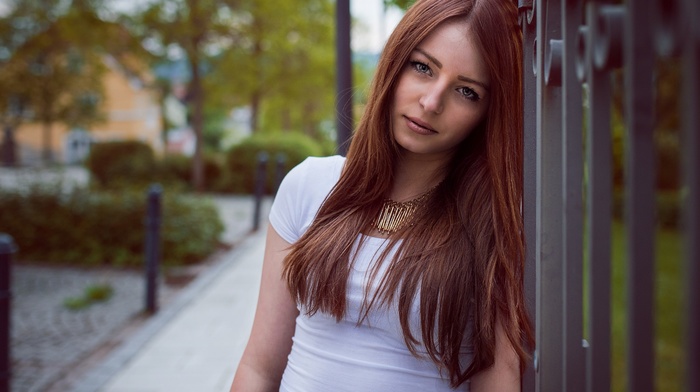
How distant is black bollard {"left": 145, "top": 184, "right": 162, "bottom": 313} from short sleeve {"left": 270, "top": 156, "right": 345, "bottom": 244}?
4.95 metres

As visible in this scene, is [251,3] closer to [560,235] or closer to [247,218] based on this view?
[247,218]

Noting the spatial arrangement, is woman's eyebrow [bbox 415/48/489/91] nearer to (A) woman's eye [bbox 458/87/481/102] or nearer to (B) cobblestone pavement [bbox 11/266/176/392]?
(A) woman's eye [bbox 458/87/481/102]

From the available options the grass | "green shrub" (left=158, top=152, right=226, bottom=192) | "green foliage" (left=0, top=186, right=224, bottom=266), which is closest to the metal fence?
the grass

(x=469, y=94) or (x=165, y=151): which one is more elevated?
(x=165, y=151)

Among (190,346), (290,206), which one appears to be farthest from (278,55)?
(290,206)

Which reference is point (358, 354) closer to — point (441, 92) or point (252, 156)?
point (441, 92)

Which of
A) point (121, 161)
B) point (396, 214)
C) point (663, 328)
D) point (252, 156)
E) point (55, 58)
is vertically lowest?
point (663, 328)

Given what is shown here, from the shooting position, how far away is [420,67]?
1755 millimetres

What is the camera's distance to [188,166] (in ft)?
69.2

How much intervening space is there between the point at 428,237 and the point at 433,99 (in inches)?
13.5

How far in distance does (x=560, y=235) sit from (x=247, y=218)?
13.1 metres

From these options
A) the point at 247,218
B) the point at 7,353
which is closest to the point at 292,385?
the point at 7,353

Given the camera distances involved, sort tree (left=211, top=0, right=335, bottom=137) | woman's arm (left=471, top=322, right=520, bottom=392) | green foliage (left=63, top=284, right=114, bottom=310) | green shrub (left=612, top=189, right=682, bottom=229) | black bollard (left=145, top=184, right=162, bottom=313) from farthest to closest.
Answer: tree (left=211, top=0, right=335, bottom=137) < green shrub (left=612, top=189, right=682, bottom=229) < green foliage (left=63, top=284, right=114, bottom=310) < black bollard (left=145, top=184, right=162, bottom=313) < woman's arm (left=471, top=322, right=520, bottom=392)

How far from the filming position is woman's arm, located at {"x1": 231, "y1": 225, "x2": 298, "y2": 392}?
1959 mm
